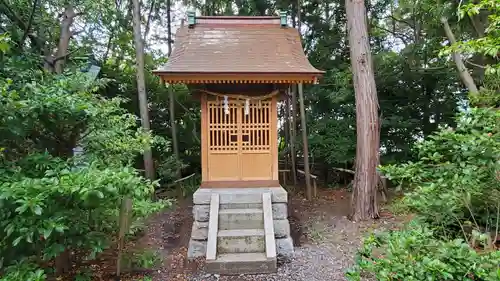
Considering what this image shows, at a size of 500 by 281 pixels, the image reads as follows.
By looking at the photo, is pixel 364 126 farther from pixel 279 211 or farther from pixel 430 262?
pixel 430 262

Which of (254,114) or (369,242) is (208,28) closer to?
(254,114)

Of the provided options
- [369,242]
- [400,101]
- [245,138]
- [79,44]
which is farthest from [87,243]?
[400,101]

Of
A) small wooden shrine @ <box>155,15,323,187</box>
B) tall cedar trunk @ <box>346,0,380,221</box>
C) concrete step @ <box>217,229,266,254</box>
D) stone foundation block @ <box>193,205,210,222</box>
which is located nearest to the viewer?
concrete step @ <box>217,229,266,254</box>

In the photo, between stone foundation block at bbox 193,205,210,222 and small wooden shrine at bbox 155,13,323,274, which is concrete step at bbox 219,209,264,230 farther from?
stone foundation block at bbox 193,205,210,222

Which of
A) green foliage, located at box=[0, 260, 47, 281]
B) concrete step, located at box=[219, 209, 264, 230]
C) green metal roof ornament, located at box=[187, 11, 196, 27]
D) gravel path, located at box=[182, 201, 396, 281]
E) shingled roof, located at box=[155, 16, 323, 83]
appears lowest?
gravel path, located at box=[182, 201, 396, 281]

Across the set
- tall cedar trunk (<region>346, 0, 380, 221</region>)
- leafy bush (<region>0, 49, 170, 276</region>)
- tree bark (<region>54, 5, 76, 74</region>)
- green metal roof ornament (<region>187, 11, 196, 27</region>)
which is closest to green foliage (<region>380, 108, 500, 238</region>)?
leafy bush (<region>0, 49, 170, 276</region>)

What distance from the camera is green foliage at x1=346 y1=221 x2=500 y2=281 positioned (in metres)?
1.65

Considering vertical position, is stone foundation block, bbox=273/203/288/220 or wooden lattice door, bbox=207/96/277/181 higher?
wooden lattice door, bbox=207/96/277/181

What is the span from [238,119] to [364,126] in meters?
2.37

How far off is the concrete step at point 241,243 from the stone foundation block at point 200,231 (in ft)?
1.41

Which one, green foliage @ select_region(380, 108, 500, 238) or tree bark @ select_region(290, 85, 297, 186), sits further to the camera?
tree bark @ select_region(290, 85, 297, 186)

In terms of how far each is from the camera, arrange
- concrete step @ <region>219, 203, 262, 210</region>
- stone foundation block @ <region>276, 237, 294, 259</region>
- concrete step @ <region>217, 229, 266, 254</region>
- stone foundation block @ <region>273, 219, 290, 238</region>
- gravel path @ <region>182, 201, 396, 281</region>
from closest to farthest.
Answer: gravel path @ <region>182, 201, 396, 281</region>
concrete step @ <region>217, 229, 266, 254</region>
stone foundation block @ <region>276, 237, 294, 259</region>
stone foundation block @ <region>273, 219, 290, 238</region>
concrete step @ <region>219, 203, 262, 210</region>

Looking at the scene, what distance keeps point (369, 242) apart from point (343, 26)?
8.99m

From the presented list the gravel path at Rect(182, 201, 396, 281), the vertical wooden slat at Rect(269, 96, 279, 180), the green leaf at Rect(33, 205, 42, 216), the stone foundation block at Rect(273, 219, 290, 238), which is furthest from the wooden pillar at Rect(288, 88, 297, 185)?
the green leaf at Rect(33, 205, 42, 216)
